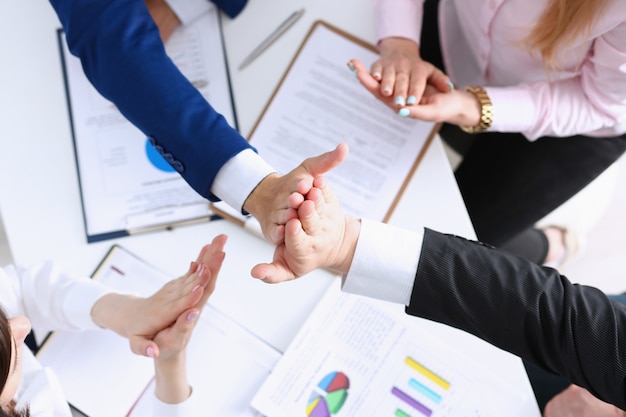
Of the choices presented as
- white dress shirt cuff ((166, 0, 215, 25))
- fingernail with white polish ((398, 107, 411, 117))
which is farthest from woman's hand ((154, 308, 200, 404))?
white dress shirt cuff ((166, 0, 215, 25))

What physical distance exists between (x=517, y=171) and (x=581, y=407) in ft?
1.55

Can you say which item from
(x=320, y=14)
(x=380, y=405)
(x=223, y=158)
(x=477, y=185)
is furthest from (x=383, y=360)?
(x=320, y=14)

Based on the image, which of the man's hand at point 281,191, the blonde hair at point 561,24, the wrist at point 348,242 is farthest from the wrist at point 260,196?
the blonde hair at point 561,24

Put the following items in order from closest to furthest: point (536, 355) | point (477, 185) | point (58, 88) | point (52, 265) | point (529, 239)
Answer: point (536, 355)
point (52, 265)
point (58, 88)
point (477, 185)
point (529, 239)

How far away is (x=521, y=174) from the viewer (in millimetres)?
1197

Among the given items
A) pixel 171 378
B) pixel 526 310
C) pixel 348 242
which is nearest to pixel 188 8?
pixel 348 242

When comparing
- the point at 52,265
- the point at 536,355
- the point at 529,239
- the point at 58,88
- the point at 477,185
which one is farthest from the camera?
the point at 529,239

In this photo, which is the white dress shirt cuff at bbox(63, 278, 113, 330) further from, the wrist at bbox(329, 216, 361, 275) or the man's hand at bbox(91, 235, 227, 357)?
the wrist at bbox(329, 216, 361, 275)

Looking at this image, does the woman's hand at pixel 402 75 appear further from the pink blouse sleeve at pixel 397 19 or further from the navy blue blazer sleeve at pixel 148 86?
the navy blue blazer sleeve at pixel 148 86

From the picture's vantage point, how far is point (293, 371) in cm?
91

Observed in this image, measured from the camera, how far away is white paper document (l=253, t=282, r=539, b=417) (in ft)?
2.92

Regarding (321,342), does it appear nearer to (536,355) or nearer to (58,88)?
(536,355)

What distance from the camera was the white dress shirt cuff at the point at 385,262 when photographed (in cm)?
83

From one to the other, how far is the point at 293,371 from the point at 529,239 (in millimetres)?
865
